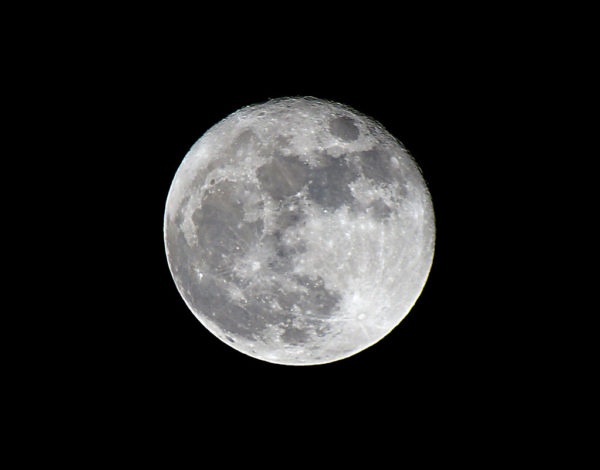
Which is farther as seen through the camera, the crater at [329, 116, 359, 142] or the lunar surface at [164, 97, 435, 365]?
the crater at [329, 116, 359, 142]

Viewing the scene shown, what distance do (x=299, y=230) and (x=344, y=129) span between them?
0.77 m

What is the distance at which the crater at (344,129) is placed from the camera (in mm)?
3594

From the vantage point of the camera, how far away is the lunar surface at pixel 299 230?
3.37 m

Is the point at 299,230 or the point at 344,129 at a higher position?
the point at 344,129

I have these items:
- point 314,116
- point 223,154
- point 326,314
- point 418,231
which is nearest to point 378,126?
point 314,116

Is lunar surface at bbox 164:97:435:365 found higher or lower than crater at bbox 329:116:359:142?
lower

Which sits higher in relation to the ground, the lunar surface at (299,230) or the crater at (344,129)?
the crater at (344,129)

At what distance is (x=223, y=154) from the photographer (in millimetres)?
3611

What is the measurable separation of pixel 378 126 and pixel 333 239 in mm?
1033

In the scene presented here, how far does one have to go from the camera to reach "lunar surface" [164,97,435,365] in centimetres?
337

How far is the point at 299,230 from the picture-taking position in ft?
11.0

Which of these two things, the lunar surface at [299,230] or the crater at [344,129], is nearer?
the lunar surface at [299,230]

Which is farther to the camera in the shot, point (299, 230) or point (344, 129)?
point (344, 129)

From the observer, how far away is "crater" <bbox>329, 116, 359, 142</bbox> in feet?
11.8
